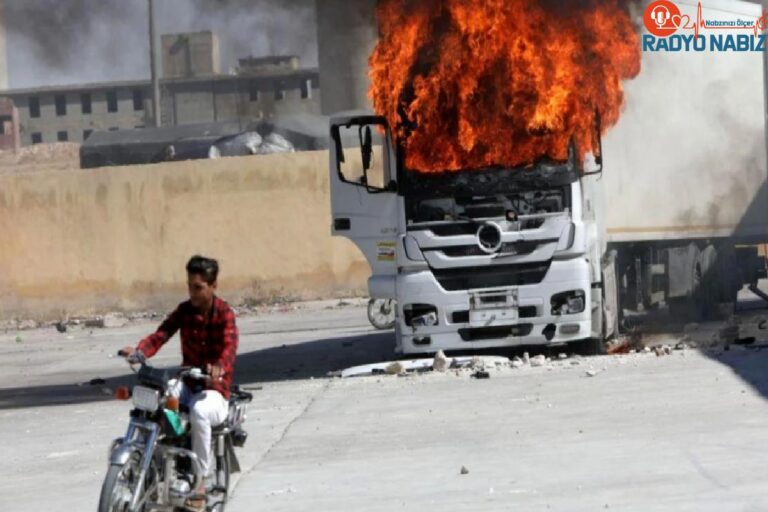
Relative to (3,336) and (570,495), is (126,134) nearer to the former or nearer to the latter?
(3,336)

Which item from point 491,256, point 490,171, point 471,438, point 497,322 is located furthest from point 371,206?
point 471,438

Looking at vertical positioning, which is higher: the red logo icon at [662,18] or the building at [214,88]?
the building at [214,88]

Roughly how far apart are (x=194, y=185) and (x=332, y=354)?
12471mm

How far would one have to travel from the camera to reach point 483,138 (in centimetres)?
1634

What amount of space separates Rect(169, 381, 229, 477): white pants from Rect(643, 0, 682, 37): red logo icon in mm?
11613

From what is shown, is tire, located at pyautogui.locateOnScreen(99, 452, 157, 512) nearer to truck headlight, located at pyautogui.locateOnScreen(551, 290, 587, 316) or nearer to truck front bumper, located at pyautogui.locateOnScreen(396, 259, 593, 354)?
truck front bumper, located at pyautogui.locateOnScreen(396, 259, 593, 354)

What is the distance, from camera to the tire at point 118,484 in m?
7.45

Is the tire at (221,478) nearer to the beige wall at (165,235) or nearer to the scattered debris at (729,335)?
the scattered debris at (729,335)

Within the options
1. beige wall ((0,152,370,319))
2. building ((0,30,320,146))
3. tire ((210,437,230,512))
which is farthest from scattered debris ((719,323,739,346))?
building ((0,30,320,146))

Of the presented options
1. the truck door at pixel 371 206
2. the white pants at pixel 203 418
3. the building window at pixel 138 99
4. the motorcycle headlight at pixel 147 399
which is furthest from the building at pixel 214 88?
the motorcycle headlight at pixel 147 399

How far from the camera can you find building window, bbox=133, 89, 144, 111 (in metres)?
107

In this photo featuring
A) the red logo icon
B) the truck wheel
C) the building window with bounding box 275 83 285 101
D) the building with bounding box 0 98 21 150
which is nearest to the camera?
the red logo icon

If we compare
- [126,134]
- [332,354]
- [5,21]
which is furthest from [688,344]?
[126,134]

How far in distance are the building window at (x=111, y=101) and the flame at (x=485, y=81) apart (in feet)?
305
